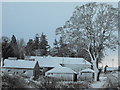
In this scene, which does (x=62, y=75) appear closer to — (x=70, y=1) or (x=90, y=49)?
(x=90, y=49)

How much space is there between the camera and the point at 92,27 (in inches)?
372

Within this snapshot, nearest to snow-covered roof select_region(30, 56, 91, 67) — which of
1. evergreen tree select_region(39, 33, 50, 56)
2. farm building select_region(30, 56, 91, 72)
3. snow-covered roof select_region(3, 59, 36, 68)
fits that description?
farm building select_region(30, 56, 91, 72)

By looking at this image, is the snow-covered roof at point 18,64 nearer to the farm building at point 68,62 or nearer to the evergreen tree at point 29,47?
the farm building at point 68,62

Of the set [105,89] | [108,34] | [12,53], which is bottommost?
[105,89]

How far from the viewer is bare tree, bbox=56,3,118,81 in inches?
364

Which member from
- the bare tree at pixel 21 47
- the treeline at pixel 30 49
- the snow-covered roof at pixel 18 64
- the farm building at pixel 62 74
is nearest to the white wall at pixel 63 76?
the farm building at pixel 62 74

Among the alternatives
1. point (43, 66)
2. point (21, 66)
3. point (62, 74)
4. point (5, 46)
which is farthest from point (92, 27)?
point (5, 46)

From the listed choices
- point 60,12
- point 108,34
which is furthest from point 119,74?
point 60,12

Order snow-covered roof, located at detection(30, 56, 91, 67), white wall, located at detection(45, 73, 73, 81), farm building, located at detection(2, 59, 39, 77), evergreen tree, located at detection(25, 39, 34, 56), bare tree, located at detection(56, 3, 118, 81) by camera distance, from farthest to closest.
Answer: evergreen tree, located at detection(25, 39, 34, 56), snow-covered roof, located at detection(30, 56, 91, 67), farm building, located at detection(2, 59, 39, 77), bare tree, located at detection(56, 3, 118, 81), white wall, located at detection(45, 73, 73, 81)

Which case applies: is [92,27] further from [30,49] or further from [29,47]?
[30,49]

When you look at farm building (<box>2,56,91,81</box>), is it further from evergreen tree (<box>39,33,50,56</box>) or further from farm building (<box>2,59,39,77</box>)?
evergreen tree (<box>39,33,50,56</box>)

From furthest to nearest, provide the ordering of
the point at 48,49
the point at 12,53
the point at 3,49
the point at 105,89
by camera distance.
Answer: the point at 48,49, the point at 12,53, the point at 3,49, the point at 105,89

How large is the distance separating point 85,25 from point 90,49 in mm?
1385

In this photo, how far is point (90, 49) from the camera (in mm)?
10188
